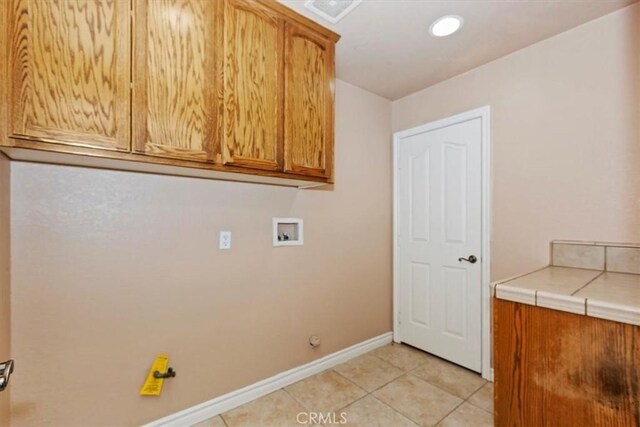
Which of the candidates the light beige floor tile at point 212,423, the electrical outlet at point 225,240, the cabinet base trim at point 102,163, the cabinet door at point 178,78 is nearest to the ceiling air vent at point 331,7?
the cabinet door at point 178,78

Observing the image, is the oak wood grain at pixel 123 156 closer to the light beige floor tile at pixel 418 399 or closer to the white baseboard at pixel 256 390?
the white baseboard at pixel 256 390

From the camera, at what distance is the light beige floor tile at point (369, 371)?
2.16 metres

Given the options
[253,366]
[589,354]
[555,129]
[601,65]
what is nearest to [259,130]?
[253,366]

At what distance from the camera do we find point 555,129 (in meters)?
1.89

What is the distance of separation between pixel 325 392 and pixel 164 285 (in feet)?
4.37

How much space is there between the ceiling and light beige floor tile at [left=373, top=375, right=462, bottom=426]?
2434 millimetres

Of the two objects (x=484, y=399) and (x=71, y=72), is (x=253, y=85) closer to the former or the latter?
(x=71, y=72)

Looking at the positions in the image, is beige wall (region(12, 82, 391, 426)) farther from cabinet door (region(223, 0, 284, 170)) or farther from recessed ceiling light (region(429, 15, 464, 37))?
recessed ceiling light (region(429, 15, 464, 37))

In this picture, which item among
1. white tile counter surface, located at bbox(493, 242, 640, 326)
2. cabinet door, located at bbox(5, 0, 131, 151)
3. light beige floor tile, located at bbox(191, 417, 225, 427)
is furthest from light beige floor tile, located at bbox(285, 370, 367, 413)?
cabinet door, located at bbox(5, 0, 131, 151)

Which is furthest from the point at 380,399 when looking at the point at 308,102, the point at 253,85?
the point at 253,85

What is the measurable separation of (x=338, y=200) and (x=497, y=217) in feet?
4.02

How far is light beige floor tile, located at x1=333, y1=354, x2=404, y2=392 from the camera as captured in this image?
2.16 meters

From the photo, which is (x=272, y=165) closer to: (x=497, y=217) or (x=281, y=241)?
(x=281, y=241)

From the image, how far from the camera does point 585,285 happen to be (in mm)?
1321
